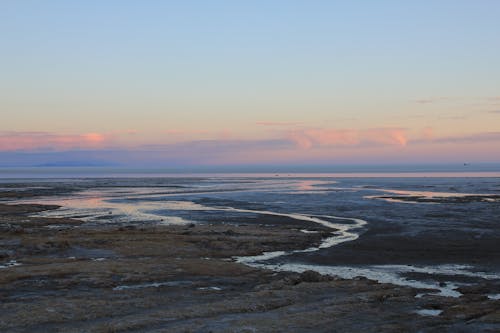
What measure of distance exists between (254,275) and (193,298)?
4780 mm

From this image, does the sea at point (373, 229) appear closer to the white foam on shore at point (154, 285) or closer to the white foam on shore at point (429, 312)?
the white foam on shore at point (429, 312)

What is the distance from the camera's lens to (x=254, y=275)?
23672mm

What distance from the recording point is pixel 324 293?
19859 millimetres

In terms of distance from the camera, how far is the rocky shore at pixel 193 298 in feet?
51.9

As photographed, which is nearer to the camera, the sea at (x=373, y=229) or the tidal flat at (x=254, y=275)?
the tidal flat at (x=254, y=275)

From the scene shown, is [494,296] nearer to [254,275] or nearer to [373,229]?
[254,275]

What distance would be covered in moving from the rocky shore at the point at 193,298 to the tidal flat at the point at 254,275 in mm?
54

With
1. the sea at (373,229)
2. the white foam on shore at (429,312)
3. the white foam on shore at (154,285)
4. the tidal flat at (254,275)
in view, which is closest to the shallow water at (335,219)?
the sea at (373,229)

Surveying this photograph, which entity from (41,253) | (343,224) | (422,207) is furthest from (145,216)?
(422,207)

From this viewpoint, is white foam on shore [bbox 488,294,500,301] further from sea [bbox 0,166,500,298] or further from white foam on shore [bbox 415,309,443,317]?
white foam on shore [bbox 415,309,443,317]

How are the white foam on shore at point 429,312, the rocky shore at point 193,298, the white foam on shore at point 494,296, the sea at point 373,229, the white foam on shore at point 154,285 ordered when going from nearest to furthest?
1. the rocky shore at point 193,298
2. the white foam on shore at point 429,312
3. the white foam on shore at point 494,296
4. the white foam on shore at point 154,285
5. the sea at point 373,229

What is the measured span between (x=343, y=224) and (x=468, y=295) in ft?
86.2

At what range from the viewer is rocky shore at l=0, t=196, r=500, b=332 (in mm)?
15828

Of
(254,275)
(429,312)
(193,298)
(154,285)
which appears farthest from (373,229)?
(193,298)
